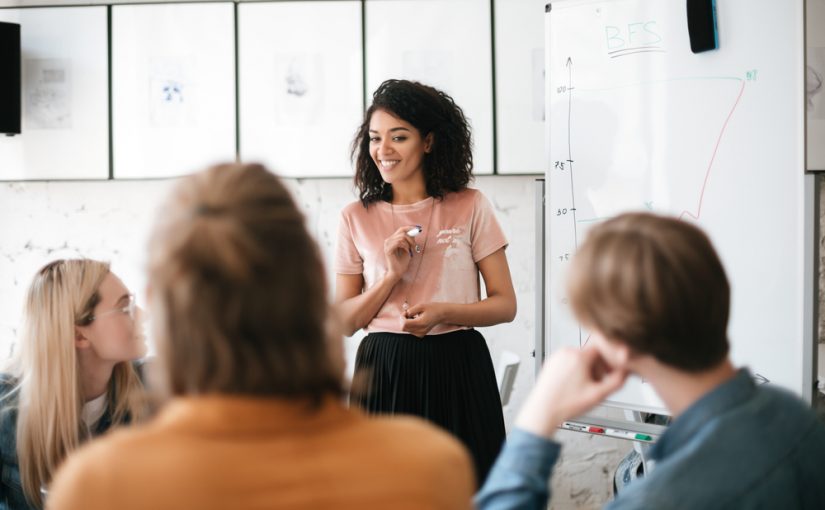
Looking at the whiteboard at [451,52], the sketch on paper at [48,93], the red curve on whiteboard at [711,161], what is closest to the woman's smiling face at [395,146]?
the red curve on whiteboard at [711,161]

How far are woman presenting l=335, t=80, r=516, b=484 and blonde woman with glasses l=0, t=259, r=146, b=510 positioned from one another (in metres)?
0.57

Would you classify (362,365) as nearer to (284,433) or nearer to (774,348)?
(774,348)

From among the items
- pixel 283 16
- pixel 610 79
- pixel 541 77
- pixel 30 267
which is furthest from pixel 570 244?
pixel 30 267

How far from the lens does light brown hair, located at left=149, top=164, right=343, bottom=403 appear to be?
0.68 m

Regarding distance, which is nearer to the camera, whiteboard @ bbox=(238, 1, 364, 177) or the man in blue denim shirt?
the man in blue denim shirt

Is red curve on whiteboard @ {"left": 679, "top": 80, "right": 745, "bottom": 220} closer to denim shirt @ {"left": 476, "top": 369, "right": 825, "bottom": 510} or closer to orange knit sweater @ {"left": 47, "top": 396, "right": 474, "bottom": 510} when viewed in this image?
denim shirt @ {"left": 476, "top": 369, "right": 825, "bottom": 510}

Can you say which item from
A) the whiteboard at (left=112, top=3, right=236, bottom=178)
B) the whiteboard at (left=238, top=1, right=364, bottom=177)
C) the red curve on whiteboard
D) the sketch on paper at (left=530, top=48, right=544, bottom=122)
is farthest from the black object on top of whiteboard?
the whiteboard at (left=112, top=3, right=236, bottom=178)

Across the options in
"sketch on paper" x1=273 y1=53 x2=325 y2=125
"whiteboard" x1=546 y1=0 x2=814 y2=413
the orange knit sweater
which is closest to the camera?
the orange knit sweater

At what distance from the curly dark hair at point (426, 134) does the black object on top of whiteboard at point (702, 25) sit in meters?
0.62

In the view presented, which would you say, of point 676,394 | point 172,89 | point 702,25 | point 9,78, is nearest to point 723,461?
point 676,394

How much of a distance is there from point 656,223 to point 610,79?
1258 millimetres

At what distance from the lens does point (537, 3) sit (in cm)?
279

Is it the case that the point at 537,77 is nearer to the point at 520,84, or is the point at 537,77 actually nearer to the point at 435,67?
the point at 520,84

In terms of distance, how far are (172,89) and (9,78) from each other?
57cm
